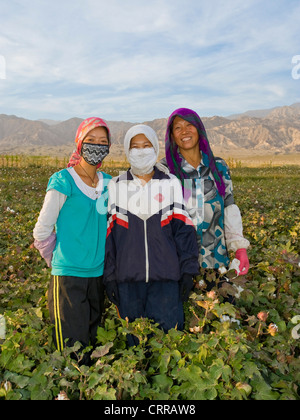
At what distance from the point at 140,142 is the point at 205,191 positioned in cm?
68

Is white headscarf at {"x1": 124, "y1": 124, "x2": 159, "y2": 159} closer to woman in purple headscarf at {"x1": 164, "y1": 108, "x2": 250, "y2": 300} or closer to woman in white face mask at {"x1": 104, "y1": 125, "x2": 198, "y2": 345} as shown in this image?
woman in white face mask at {"x1": 104, "y1": 125, "x2": 198, "y2": 345}

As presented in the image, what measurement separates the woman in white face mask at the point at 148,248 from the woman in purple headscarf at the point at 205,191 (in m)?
0.33

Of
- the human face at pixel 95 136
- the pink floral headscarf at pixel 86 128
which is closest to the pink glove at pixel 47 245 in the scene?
the pink floral headscarf at pixel 86 128

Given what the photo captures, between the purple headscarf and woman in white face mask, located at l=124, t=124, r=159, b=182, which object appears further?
the purple headscarf

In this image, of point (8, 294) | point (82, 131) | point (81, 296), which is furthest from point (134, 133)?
point (8, 294)

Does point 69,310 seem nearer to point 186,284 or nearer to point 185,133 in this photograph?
point 186,284

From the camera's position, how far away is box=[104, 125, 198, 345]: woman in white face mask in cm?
244

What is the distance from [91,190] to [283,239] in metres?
3.37

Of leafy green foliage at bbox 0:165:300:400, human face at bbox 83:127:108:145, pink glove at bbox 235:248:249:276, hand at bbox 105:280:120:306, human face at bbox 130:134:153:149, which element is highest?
human face at bbox 83:127:108:145

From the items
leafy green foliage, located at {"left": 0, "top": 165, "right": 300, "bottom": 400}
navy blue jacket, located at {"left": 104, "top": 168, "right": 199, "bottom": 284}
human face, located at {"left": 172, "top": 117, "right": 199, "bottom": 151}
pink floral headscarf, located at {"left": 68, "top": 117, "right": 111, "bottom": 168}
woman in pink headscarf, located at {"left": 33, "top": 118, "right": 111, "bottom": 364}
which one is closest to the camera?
leafy green foliage, located at {"left": 0, "top": 165, "right": 300, "bottom": 400}

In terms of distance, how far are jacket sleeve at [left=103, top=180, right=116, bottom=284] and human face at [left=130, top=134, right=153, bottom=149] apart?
32 centimetres

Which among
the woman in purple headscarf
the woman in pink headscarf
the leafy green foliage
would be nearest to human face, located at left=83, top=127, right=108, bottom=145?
the woman in pink headscarf

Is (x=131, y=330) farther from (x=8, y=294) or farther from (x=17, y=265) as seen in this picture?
(x=17, y=265)

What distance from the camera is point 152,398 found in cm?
200
